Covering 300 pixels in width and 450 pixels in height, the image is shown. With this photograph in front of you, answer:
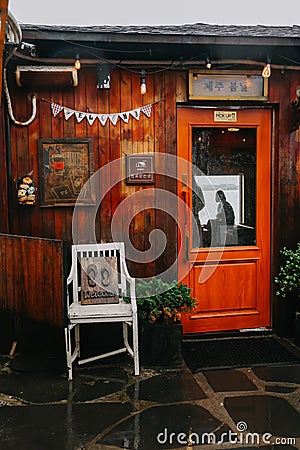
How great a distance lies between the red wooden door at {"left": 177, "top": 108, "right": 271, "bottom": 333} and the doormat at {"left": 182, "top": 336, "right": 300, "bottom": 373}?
21 centimetres

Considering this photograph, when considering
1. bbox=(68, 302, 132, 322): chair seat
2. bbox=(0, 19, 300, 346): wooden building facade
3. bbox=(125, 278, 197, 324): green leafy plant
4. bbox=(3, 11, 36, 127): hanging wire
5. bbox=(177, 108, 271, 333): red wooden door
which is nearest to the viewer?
bbox=(3, 11, 36, 127): hanging wire

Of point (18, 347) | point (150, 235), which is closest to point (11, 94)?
point (150, 235)

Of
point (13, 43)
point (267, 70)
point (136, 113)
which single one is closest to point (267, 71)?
point (267, 70)

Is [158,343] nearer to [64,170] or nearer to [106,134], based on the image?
[64,170]

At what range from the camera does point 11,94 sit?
435 centimetres

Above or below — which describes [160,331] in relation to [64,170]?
below

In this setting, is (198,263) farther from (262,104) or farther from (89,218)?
(262,104)

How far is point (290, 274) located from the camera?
15.2ft

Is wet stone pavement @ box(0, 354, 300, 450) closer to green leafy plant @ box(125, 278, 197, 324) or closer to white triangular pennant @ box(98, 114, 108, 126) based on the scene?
green leafy plant @ box(125, 278, 197, 324)

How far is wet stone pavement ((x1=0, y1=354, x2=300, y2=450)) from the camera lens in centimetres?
290

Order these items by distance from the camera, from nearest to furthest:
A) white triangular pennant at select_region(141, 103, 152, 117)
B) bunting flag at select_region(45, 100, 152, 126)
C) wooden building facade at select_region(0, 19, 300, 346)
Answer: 1. wooden building facade at select_region(0, 19, 300, 346)
2. bunting flag at select_region(45, 100, 152, 126)
3. white triangular pennant at select_region(141, 103, 152, 117)

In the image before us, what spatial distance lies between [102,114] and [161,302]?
1.90m

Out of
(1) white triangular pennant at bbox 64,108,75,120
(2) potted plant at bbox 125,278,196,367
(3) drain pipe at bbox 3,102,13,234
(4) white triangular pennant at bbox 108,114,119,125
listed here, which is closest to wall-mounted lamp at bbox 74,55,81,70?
(1) white triangular pennant at bbox 64,108,75,120

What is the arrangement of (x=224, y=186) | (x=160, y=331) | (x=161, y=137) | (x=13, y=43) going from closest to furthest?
(x=13, y=43), (x=160, y=331), (x=161, y=137), (x=224, y=186)
